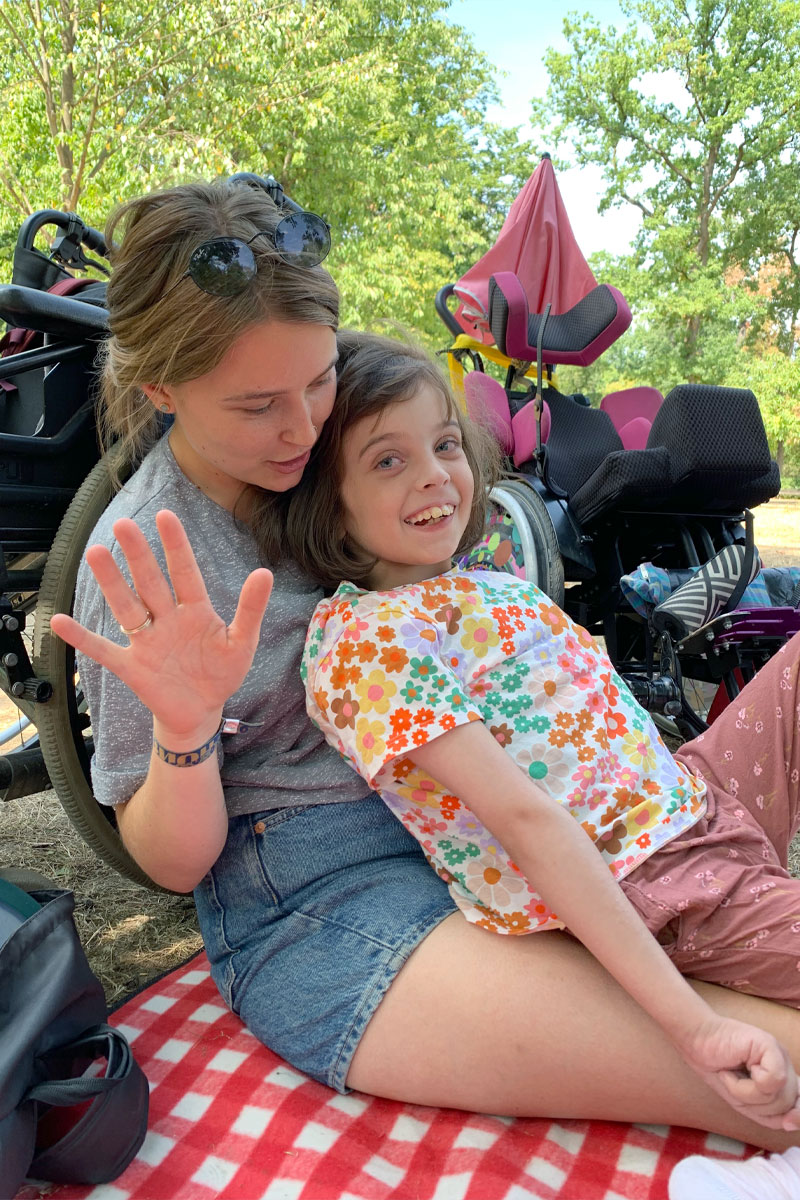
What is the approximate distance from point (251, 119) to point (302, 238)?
928cm

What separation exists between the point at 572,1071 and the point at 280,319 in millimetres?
1144

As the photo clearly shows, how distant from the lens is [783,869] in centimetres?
151

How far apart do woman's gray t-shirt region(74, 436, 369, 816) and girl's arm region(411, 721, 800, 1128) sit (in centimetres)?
29

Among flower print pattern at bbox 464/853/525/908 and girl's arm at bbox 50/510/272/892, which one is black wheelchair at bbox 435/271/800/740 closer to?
flower print pattern at bbox 464/853/525/908

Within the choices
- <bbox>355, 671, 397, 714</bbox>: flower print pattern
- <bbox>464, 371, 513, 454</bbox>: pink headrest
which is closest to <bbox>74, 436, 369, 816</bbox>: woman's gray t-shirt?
<bbox>355, 671, 397, 714</bbox>: flower print pattern

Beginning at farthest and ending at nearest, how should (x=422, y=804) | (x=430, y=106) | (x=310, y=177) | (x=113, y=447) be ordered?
(x=430, y=106), (x=310, y=177), (x=113, y=447), (x=422, y=804)

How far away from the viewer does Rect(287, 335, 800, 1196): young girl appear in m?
1.24

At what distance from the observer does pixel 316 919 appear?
1467mm

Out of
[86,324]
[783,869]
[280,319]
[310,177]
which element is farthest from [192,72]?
[783,869]

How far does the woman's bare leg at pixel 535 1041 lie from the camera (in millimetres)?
1287

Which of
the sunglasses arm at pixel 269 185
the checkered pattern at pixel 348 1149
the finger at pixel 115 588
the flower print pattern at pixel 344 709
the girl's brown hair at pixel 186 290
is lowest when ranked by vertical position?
the checkered pattern at pixel 348 1149

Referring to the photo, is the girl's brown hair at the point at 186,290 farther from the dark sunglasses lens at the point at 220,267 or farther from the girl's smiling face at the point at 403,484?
the girl's smiling face at the point at 403,484

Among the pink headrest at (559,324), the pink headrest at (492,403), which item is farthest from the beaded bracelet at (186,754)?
the pink headrest at (559,324)

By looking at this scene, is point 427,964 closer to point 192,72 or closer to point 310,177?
point 192,72
